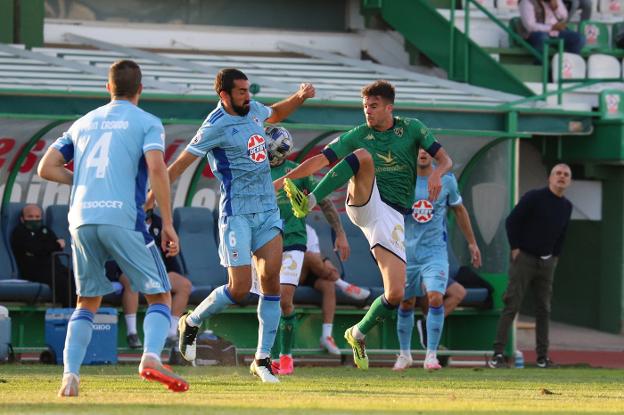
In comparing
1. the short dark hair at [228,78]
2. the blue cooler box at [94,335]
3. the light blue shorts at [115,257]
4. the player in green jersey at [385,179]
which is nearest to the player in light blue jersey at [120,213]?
the light blue shorts at [115,257]

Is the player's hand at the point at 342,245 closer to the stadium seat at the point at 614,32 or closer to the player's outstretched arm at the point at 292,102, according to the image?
the player's outstretched arm at the point at 292,102

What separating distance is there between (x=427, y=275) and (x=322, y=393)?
5.13m

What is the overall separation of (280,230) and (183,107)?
5.34m

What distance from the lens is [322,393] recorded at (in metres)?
10.3

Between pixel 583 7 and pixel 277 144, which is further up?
pixel 583 7

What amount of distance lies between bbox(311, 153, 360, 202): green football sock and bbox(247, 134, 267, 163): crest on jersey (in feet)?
2.41

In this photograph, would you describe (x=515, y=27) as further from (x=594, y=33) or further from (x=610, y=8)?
(x=610, y=8)

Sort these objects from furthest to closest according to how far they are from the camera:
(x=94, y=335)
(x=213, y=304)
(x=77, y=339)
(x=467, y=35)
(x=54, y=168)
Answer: (x=467, y=35) < (x=94, y=335) < (x=213, y=304) < (x=54, y=168) < (x=77, y=339)

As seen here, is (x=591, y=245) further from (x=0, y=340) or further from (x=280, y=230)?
(x=280, y=230)

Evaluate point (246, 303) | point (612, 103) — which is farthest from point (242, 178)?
point (612, 103)

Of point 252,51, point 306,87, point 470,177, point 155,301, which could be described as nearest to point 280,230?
point 306,87

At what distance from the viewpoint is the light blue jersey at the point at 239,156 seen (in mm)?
11141

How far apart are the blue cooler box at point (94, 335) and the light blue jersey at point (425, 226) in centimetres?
283

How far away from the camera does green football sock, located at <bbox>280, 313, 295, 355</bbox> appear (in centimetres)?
1346
